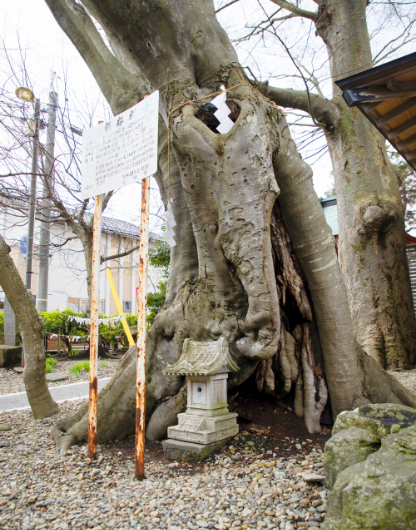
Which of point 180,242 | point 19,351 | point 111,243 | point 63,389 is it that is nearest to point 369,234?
point 180,242

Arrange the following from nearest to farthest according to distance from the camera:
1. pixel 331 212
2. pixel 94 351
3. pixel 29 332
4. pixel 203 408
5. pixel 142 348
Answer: pixel 142 348 < pixel 203 408 < pixel 94 351 < pixel 29 332 < pixel 331 212

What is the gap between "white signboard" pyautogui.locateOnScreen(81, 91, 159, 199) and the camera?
10.2ft

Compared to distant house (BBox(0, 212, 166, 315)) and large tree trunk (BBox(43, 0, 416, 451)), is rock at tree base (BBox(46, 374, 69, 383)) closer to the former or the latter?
large tree trunk (BBox(43, 0, 416, 451))

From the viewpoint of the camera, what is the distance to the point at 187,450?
123 inches

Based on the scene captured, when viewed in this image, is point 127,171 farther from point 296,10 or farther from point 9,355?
point 9,355

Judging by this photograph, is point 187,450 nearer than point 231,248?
Yes

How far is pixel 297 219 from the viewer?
148 inches

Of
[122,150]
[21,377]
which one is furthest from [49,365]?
[122,150]

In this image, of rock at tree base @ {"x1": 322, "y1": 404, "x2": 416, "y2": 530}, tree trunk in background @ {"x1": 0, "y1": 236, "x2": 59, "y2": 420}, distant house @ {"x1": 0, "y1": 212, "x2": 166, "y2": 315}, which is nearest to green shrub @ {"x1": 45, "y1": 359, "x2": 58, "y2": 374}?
tree trunk in background @ {"x1": 0, "y1": 236, "x2": 59, "y2": 420}

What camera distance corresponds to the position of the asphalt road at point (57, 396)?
19.7ft

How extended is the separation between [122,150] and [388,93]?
8.04 ft

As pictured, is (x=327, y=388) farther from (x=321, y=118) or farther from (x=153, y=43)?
(x=321, y=118)

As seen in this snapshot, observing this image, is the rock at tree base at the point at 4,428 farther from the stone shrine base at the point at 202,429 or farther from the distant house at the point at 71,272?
the distant house at the point at 71,272

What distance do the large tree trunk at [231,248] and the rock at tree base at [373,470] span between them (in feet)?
4.17
